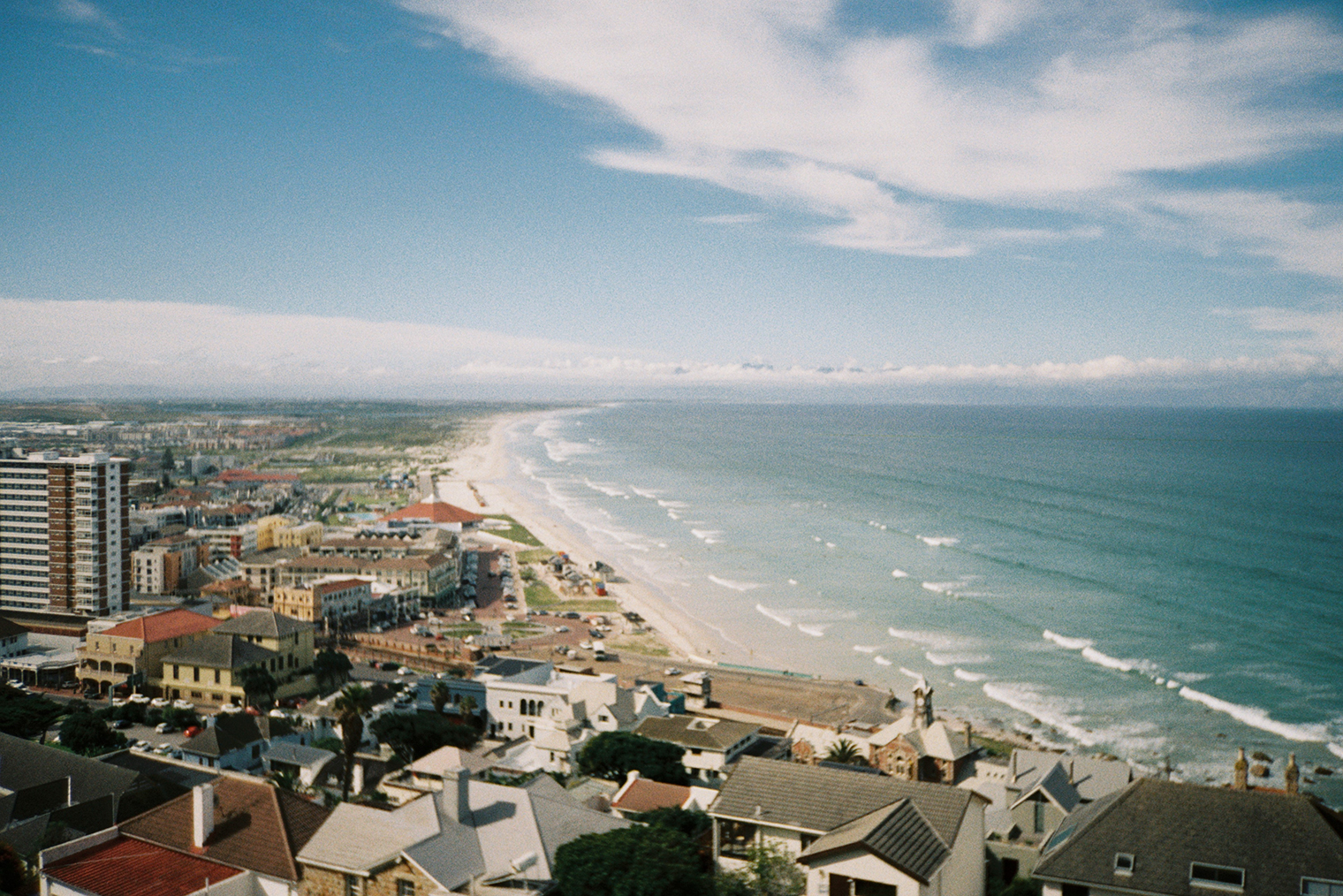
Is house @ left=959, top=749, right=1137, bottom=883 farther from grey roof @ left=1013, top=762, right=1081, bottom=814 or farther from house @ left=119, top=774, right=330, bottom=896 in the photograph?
house @ left=119, top=774, right=330, bottom=896

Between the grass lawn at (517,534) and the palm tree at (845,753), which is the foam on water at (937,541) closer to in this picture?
the grass lawn at (517,534)

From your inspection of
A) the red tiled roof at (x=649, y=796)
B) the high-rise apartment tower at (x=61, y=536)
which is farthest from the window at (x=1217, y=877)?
the high-rise apartment tower at (x=61, y=536)

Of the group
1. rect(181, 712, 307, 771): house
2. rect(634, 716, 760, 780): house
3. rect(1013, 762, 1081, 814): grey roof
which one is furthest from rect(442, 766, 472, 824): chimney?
rect(181, 712, 307, 771): house

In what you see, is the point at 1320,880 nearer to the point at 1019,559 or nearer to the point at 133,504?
the point at 1019,559

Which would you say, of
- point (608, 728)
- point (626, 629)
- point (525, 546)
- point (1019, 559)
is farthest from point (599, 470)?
point (608, 728)

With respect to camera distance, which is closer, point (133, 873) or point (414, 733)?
point (133, 873)

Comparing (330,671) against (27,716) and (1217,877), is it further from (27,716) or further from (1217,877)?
(1217,877)

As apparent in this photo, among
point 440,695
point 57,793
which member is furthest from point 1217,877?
point 440,695
